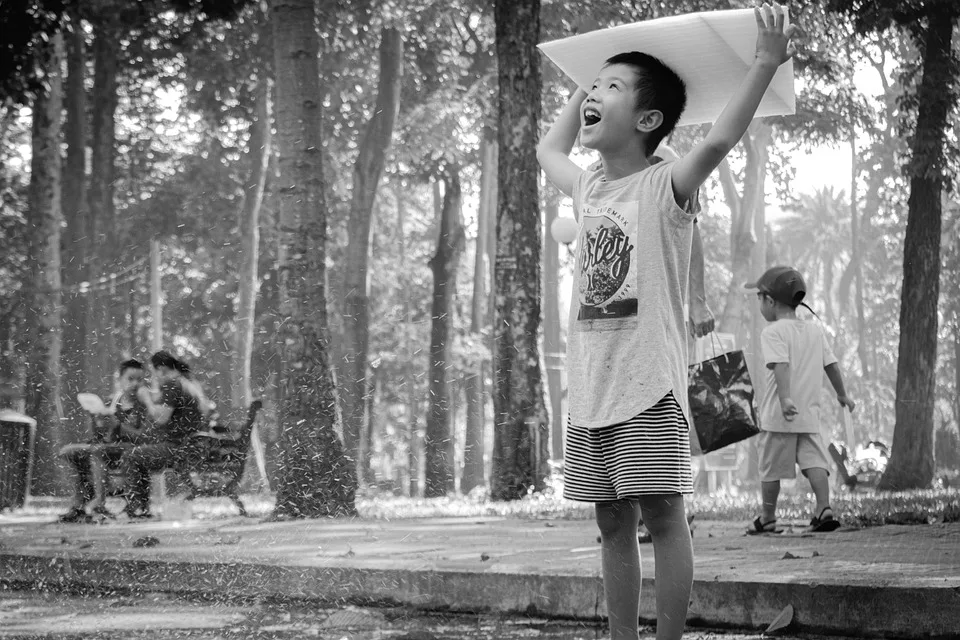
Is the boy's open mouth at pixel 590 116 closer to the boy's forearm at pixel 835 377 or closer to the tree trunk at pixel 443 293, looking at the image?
the boy's forearm at pixel 835 377

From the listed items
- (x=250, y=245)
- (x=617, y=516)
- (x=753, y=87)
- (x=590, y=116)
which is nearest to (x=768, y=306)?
(x=590, y=116)

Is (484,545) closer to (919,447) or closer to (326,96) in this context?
(919,447)

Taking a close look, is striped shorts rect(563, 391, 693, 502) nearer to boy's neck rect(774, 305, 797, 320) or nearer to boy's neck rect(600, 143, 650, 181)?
boy's neck rect(600, 143, 650, 181)

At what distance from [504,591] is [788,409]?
3.14m

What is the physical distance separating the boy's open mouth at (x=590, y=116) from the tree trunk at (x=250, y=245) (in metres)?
21.6

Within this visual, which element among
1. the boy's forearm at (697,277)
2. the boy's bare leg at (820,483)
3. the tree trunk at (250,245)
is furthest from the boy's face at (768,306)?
the tree trunk at (250,245)

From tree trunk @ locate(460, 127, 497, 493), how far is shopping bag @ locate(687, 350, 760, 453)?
18.6 metres

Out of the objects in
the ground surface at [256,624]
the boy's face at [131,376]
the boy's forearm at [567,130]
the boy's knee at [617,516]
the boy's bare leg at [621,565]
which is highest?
the boy's forearm at [567,130]

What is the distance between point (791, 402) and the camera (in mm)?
8078

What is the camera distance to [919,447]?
18.0 meters

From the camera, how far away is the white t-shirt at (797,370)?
26.7 ft

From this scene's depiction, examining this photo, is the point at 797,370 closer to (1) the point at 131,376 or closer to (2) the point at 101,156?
(1) the point at 131,376

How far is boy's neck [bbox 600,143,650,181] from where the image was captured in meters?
4.18

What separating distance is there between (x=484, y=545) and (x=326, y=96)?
19.4m
